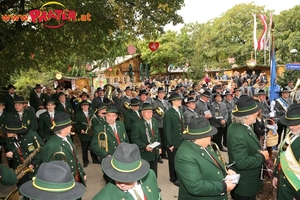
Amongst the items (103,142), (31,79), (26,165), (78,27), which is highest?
(78,27)

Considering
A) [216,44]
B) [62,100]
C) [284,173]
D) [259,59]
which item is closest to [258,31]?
[259,59]

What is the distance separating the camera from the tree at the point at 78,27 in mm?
10406

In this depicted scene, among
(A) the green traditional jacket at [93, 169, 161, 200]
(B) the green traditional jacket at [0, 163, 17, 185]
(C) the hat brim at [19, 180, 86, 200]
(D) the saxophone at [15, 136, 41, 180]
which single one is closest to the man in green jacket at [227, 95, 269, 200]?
(A) the green traditional jacket at [93, 169, 161, 200]

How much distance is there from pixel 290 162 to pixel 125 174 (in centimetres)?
247

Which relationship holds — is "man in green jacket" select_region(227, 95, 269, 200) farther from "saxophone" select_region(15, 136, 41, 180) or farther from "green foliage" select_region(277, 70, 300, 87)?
"green foliage" select_region(277, 70, 300, 87)

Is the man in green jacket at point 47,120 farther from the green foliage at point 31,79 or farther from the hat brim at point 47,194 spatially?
the green foliage at point 31,79

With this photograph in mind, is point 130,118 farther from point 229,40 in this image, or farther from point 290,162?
point 229,40

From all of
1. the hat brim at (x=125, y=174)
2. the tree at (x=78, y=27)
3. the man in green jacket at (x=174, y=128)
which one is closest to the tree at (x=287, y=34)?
the tree at (x=78, y=27)

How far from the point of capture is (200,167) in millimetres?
3729

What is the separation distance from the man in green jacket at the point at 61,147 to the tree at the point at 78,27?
242 inches

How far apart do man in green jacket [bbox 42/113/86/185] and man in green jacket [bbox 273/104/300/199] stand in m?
3.37

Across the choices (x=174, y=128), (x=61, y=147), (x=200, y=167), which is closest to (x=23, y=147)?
(x=61, y=147)

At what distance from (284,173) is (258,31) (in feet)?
125

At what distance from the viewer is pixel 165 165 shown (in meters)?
8.84
